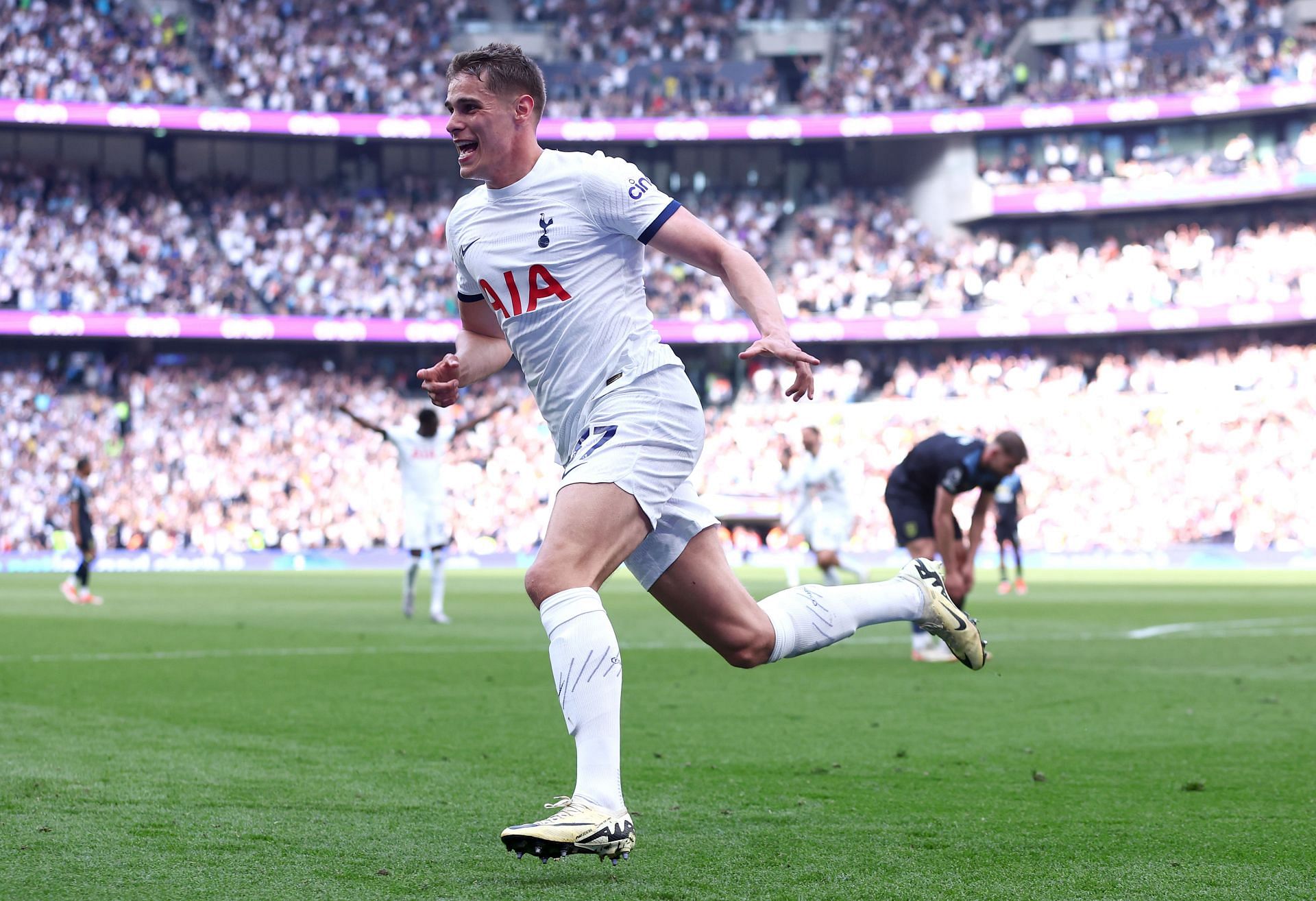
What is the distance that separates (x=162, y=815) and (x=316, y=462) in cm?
3439

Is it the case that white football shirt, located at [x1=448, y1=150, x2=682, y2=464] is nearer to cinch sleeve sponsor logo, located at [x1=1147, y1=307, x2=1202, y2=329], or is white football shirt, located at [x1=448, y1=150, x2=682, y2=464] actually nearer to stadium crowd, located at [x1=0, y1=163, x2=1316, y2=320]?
stadium crowd, located at [x1=0, y1=163, x2=1316, y2=320]

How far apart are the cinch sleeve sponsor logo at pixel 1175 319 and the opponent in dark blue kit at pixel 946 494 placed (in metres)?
31.2

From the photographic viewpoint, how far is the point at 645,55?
48750 mm

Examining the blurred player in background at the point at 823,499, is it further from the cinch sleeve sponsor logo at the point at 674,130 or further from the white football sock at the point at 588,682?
the cinch sleeve sponsor logo at the point at 674,130

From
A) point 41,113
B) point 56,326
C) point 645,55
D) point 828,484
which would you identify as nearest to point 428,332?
point 56,326

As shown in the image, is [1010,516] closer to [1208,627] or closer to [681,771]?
[1208,627]

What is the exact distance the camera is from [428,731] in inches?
306

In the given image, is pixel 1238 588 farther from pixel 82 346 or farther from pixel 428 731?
pixel 82 346

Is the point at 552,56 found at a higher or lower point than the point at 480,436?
higher

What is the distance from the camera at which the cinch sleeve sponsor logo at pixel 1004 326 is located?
139 ft

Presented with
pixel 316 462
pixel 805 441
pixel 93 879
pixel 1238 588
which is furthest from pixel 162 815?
pixel 316 462

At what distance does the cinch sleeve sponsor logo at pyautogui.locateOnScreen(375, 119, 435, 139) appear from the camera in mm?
42875

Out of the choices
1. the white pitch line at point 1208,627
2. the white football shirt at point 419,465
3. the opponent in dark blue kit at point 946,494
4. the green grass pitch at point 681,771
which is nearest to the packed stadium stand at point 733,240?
the white football shirt at point 419,465

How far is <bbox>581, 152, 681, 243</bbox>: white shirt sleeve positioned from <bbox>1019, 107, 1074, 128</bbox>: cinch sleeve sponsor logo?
42175 mm
